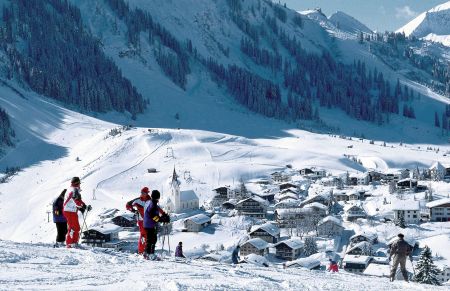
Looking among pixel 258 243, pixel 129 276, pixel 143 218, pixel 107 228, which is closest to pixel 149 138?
pixel 107 228

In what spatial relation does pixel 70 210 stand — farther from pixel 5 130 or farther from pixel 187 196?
pixel 5 130

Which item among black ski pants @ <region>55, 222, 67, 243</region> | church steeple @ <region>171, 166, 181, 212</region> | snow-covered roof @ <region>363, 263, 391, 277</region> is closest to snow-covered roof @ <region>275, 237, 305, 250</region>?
snow-covered roof @ <region>363, 263, 391, 277</region>

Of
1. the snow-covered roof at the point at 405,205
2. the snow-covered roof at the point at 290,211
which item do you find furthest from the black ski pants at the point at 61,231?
the snow-covered roof at the point at 405,205

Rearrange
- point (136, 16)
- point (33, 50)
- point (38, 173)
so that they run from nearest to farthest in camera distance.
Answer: point (38, 173) → point (33, 50) → point (136, 16)

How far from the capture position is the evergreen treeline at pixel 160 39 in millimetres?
172625

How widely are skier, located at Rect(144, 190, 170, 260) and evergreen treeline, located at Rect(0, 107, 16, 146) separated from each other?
90153 mm

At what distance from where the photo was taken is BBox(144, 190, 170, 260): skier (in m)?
16.4

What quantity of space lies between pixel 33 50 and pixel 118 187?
271 feet

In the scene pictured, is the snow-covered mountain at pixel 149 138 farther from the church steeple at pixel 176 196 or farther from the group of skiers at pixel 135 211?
the church steeple at pixel 176 196

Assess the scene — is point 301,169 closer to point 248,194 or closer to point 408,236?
point 248,194

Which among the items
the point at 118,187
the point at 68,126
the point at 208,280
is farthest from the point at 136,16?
the point at 208,280

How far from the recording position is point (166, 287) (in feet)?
42.3

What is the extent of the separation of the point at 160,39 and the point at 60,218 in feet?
Result: 569

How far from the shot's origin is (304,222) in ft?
199
